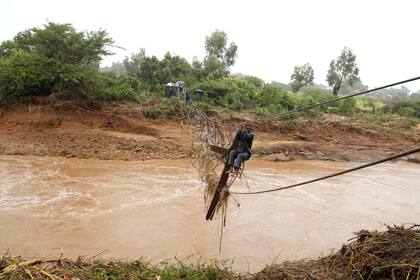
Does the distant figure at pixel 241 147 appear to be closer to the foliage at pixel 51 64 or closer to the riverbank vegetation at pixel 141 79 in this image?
the riverbank vegetation at pixel 141 79

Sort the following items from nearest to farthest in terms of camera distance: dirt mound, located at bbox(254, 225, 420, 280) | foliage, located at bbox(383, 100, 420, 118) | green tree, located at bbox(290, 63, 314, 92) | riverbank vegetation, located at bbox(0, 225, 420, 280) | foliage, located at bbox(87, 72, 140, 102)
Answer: dirt mound, located at bbox(254, 225, 420, 280) < riverbank vegetation, located at bbox(0, 225, 420, 280) < foliage, located at bbox(87, 72, 140, 102) < foliage, located at bbox(383, 100, 420, 118) < green tree, located at bbox(290, 63, 314, 92)

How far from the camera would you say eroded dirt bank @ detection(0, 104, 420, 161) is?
12.6 meters

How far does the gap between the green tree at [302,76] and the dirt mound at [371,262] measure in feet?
86.4

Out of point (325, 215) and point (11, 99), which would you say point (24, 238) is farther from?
point (11, 99)

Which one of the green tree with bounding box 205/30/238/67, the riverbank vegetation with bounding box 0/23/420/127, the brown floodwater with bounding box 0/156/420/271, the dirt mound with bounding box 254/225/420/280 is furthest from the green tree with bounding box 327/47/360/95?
the dirt mound with bounding box 254/225/420/280

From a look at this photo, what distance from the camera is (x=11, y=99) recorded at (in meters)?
14.7

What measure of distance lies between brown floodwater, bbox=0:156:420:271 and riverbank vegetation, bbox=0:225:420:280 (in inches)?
71.1

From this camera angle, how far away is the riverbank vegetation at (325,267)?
3498 millimetres

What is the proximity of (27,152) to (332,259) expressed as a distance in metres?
10.9

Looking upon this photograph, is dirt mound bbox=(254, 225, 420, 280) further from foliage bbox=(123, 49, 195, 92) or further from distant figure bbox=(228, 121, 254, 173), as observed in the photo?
foliage bbox=(123, 49, 195, 92)

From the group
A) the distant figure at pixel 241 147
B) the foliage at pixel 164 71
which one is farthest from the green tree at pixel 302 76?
the distant figure at pixel 241 147

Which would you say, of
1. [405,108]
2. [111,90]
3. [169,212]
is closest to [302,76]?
[405,108]

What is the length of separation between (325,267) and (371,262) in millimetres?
648

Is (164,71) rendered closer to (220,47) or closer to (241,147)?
(220,47)
